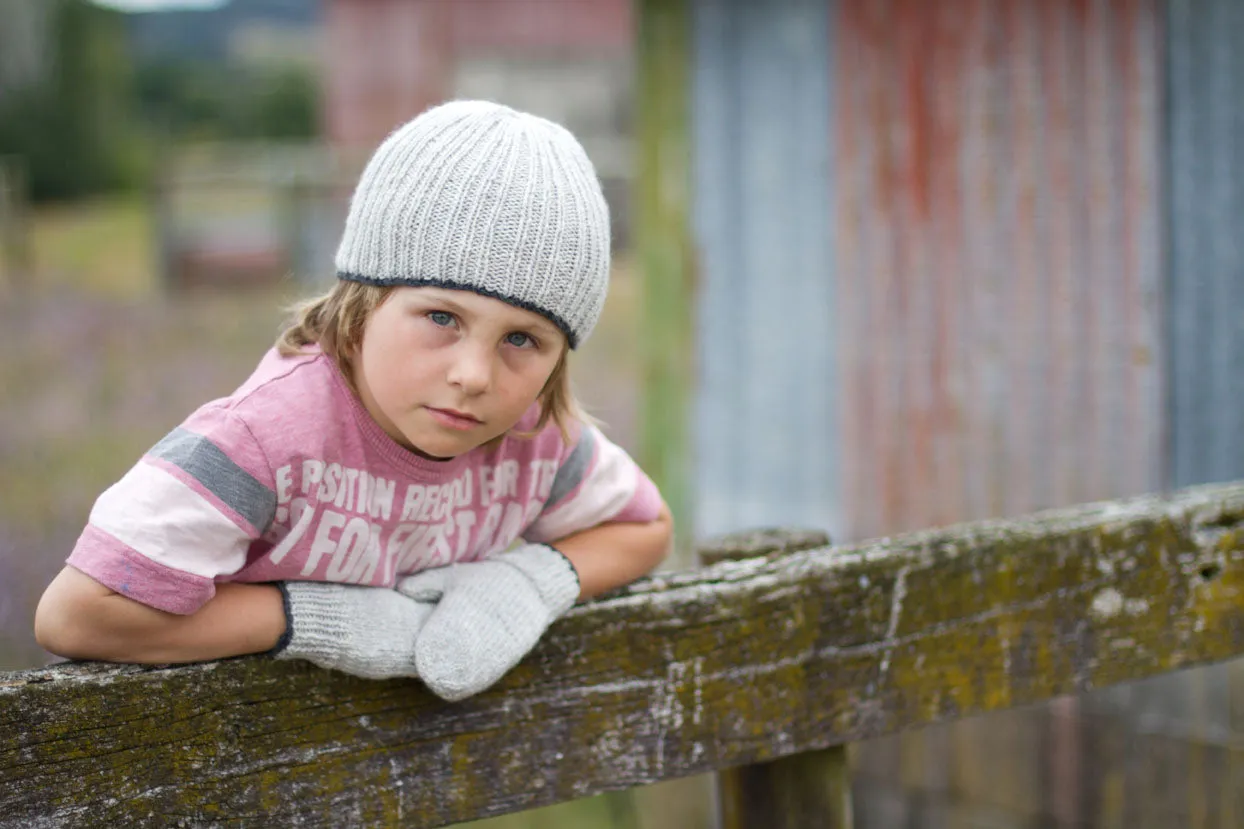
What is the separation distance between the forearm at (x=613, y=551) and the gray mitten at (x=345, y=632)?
0.85 ft

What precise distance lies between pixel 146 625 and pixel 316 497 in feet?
0.78

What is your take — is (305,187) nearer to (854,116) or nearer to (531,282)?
(854,116)

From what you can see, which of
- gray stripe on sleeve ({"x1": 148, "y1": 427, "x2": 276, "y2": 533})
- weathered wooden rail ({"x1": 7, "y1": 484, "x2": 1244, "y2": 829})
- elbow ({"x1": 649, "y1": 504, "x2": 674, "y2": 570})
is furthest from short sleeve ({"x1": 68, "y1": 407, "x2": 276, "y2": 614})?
elbow ({"x1": 649, "y1": 504, "x2": 674, "y2": 570})

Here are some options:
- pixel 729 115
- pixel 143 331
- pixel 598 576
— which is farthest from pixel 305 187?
pixel 598 576

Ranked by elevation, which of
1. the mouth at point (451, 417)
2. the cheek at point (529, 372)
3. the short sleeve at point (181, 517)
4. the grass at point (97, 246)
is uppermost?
the cheek at point (529, 372)

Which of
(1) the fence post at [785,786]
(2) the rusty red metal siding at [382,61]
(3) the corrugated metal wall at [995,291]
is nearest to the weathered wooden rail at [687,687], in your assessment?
(1) the fence post at [785,786]

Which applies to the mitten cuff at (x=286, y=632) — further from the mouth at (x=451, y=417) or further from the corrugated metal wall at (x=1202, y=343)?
the corrugated metal wall at (x=1202, y=343)

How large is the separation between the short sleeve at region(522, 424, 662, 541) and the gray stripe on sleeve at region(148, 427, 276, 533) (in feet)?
1.41

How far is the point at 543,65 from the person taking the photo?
19.2m

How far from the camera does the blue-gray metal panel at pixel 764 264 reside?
4.40 meters

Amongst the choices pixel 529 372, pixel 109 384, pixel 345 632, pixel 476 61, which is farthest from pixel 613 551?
pixel 476 61

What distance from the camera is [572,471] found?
1754 millimetres

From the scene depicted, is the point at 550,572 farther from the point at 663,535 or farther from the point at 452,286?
the point at 452,286

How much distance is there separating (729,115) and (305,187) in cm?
1148
